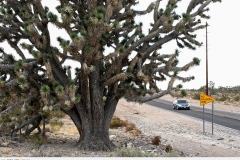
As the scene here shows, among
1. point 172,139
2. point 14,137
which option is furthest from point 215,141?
point 14,137

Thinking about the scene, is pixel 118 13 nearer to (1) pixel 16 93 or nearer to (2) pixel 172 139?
(1) pixel 16 93

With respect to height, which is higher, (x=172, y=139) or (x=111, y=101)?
(x=111, y=101)

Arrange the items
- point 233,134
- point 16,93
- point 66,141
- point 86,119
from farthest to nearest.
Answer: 1. point 233,134
2. point 66,141
3. point 86,119
4. point 16,93

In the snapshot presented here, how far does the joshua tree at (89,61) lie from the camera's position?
10.1m

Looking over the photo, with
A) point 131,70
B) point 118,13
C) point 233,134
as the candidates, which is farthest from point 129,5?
point 233,134

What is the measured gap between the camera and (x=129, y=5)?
12422mm

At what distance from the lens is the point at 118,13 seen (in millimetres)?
11953

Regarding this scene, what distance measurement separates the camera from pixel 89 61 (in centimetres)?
1043

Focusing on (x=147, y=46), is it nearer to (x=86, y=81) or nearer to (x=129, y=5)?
→ (x=129, y=5)

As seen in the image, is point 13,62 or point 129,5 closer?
point 13,62

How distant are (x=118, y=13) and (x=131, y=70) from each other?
2.32 meters

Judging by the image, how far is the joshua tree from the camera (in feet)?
33.1

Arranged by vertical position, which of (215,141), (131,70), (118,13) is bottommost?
(215,141)

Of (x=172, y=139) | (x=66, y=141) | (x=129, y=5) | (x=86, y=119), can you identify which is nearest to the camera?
(x=86, y=119)
